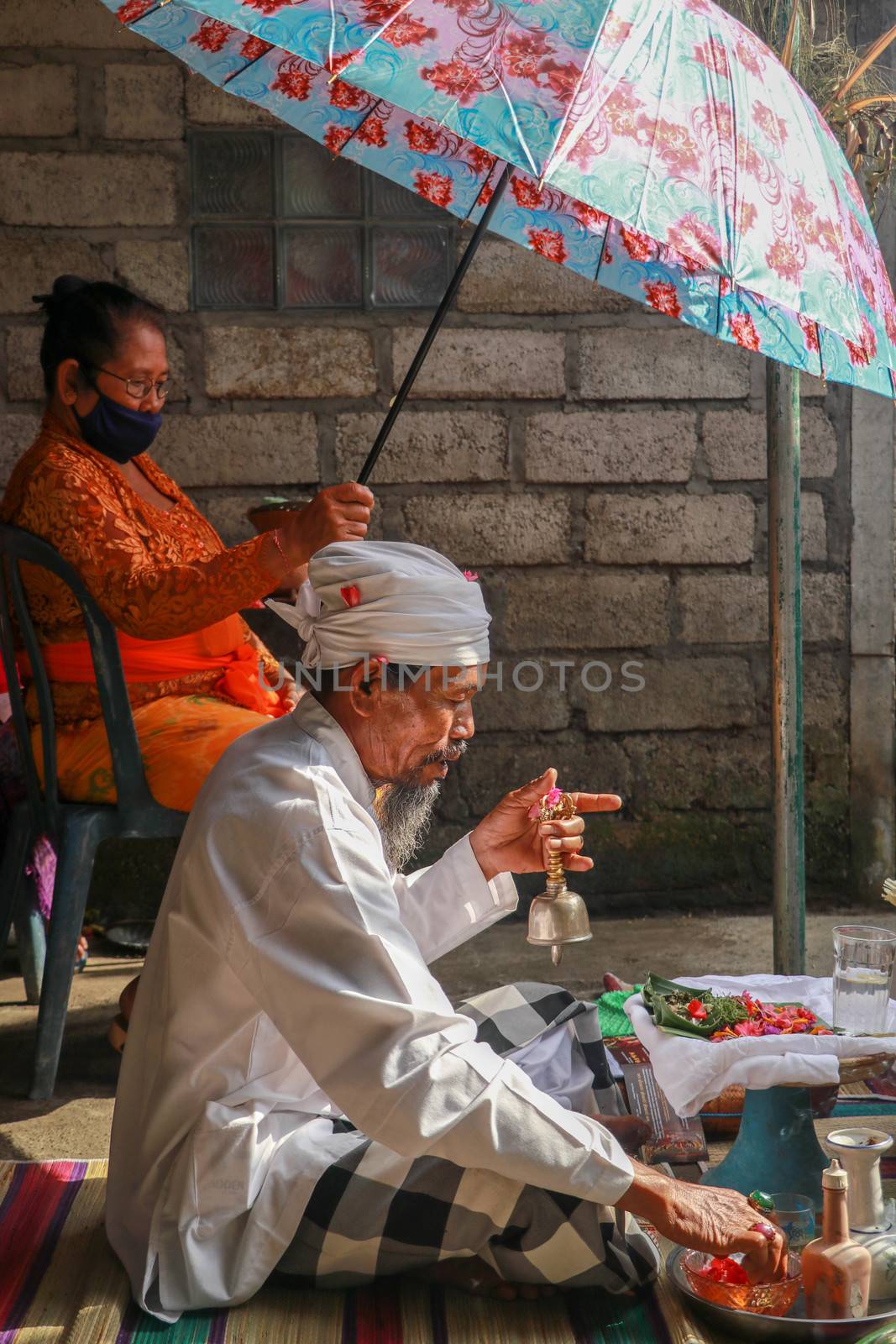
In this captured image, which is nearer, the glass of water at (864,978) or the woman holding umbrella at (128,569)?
the glass of water at (864,978)

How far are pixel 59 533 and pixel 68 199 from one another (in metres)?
1.76

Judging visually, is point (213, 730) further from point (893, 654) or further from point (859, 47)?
point (859, 47)

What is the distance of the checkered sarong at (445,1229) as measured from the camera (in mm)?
2252

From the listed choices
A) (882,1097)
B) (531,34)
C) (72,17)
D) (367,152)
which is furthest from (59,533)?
(882,1097)

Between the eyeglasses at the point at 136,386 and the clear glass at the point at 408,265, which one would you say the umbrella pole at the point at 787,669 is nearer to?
the eyeglasses at the point at 136,386

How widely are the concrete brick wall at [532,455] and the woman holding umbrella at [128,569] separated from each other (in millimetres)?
966

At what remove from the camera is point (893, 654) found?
208 inches

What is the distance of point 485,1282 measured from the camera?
2379 millimetres

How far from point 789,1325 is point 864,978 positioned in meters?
0.65

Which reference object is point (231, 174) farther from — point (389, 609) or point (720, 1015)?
point (720, 1015)

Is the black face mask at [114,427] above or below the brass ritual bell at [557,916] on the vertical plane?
above

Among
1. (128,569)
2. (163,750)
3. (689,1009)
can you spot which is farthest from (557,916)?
(128,569)

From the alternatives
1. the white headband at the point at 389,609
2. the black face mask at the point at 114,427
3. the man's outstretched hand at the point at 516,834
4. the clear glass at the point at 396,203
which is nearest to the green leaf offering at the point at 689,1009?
the man's outstretched hand at the point at 516,834

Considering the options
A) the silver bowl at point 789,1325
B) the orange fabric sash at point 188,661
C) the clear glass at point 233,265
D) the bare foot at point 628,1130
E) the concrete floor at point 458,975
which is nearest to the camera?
the silver bowl at point 789,1325
